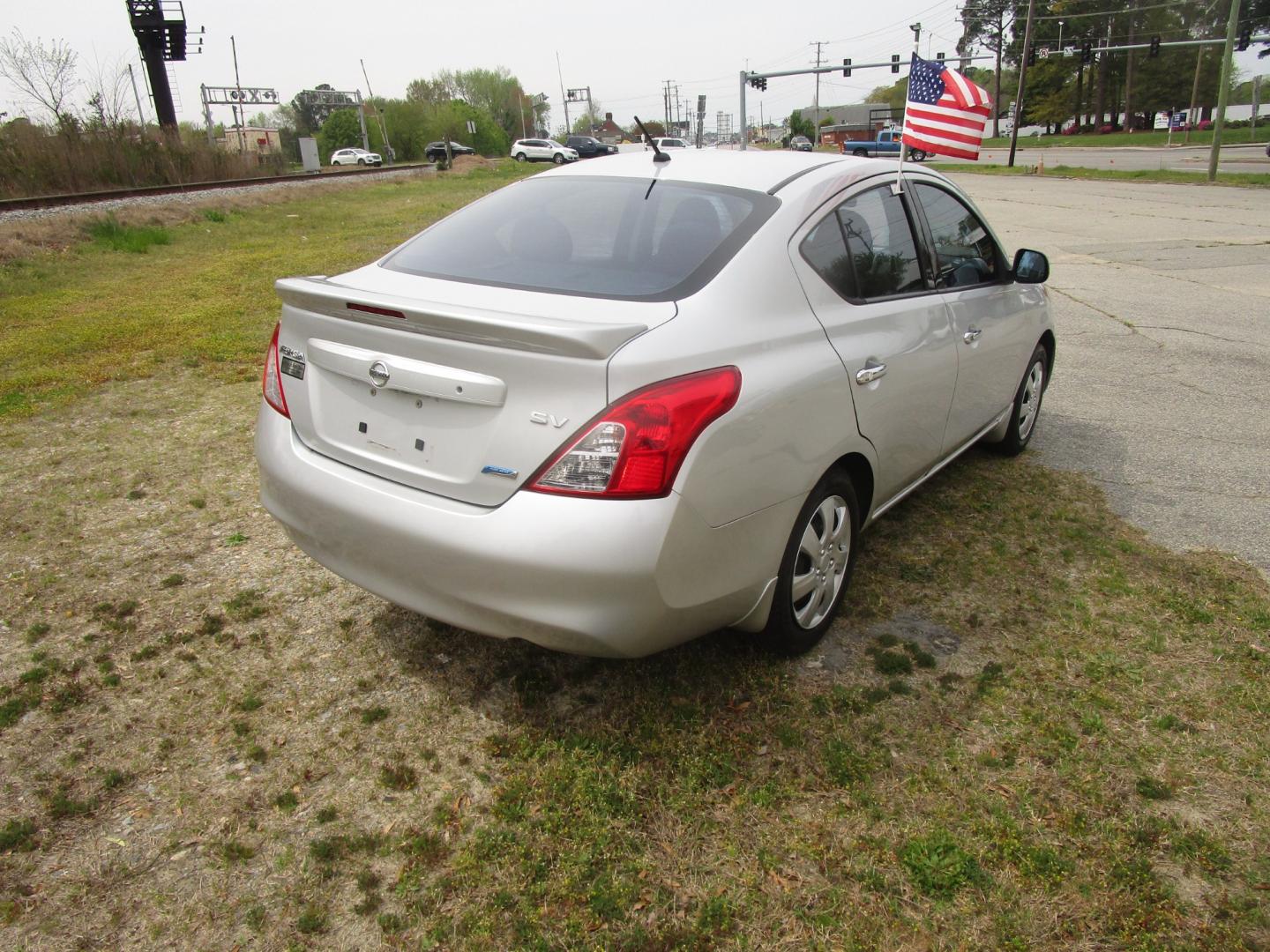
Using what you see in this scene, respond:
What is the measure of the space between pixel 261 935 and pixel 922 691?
2007 millimetres

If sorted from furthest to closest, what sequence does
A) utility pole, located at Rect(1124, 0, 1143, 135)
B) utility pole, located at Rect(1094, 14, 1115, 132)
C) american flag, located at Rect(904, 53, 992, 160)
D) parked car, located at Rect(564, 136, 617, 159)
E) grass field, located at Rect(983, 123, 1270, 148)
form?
utility pole, located at Rect(1094, 14, 1115, 132)
utility pole, located at Rect(1124, 0, 1143, 135)
parked car, located at Rect(564, 136, 617, 159)
grass field, located at Rect(983, 123, 1270, 148)
american flag, located at Rect(904, 53, 992, 160)

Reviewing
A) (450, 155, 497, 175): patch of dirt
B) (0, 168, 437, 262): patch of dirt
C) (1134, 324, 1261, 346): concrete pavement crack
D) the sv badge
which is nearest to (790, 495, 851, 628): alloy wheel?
the sv badge

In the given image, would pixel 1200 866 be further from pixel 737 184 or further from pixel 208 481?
pixel 208 481

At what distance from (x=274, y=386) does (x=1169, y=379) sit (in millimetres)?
6177

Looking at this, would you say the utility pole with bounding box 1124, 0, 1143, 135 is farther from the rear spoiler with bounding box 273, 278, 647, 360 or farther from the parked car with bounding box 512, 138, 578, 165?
the rear spoiler with bounding box 273, 278, 647, 360

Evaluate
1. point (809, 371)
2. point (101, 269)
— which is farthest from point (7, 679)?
point (101, 269)

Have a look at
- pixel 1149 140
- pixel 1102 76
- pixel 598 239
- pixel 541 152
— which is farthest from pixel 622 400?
pixel 1102 76

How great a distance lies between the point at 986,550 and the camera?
3.88m

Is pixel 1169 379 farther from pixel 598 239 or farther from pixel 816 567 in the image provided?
pixel 598 239

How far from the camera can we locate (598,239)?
9.83 ft

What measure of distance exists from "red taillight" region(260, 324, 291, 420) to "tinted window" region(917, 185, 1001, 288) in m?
2.60

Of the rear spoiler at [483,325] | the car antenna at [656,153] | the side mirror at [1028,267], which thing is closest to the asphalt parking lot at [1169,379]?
the side mirror at [1028,267]

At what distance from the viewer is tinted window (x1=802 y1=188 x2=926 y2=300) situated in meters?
3.04

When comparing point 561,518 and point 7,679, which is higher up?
point 561,518
